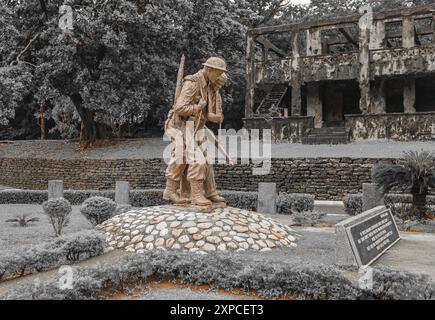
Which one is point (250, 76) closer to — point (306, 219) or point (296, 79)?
point (296, 79)

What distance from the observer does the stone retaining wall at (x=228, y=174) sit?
1839 cm

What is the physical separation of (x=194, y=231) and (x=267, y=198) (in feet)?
23.5

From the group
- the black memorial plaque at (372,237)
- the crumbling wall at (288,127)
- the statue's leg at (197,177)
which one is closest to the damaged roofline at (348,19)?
the crumbling wall at (288,127)

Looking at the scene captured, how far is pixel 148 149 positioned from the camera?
26422 mm

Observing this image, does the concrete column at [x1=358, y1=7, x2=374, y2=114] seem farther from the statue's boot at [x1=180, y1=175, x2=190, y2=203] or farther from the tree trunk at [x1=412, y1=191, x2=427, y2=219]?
the statue's boot at [x1=180, y1=175, x2=190, y2=203]

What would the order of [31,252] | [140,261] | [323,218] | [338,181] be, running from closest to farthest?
[140,261] < [31,252] < [323,218] < [338,181]

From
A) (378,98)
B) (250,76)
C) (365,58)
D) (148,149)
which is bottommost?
(148,149)

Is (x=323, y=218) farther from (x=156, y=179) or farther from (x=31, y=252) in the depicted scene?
(x=156, y=179)

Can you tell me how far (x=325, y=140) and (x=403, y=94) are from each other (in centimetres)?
822

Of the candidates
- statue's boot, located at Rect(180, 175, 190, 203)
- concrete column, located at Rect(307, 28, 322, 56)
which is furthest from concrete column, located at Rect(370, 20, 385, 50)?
statue's boot, located at Rect(180, 175, 190, 203)

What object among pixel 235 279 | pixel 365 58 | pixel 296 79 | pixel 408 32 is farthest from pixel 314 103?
pixel 235 279

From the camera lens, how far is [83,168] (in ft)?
82.2

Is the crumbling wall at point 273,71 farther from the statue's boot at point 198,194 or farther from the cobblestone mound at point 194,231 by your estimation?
the statue's boot at point 198,194

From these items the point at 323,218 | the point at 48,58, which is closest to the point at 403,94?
the point at 323,218
